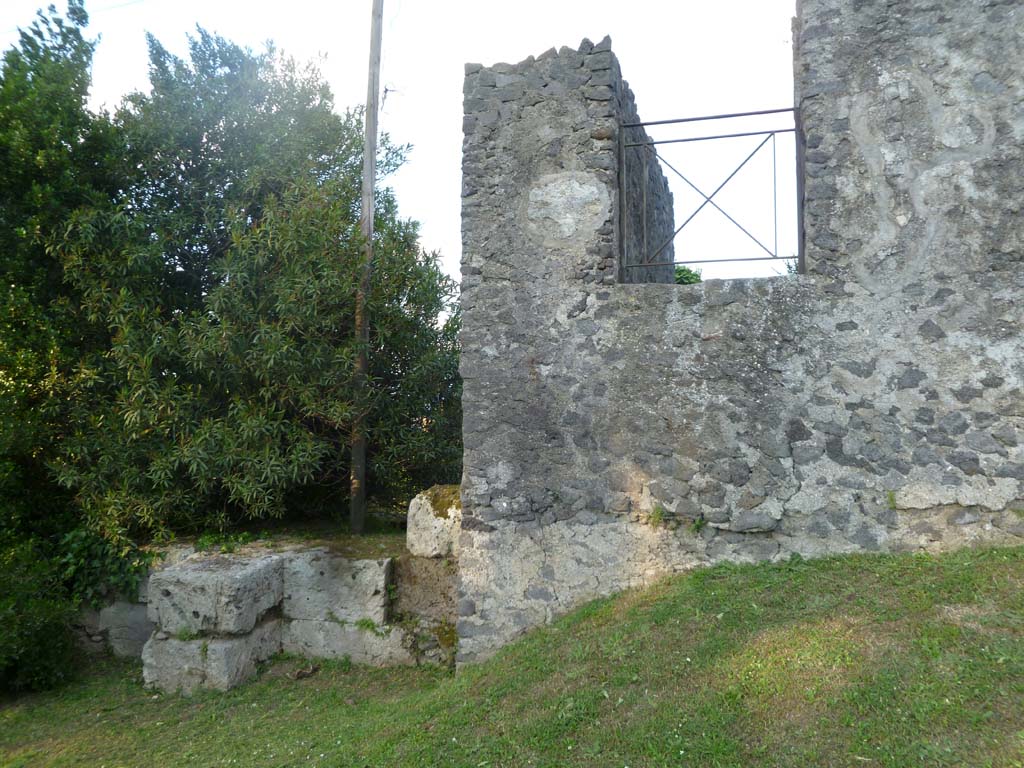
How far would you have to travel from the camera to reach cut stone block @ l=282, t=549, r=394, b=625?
21.0ft

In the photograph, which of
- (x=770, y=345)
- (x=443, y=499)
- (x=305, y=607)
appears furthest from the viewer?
(x=305, y=607)

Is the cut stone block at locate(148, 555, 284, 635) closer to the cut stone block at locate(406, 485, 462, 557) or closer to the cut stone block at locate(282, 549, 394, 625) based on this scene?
the cut stone block at locate(282, 549, 394, 625)

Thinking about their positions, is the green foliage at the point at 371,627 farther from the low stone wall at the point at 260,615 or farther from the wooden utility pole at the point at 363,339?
the wooden utility pole at the point at 363,339

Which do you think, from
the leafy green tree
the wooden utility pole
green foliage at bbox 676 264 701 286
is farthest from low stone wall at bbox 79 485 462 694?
green foliage at bbox 676 264 701 286

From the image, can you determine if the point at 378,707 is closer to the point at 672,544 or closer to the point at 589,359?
the point at 672,544

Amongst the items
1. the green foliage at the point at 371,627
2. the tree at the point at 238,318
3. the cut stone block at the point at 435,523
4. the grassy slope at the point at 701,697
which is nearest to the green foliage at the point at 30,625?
the grassy slope at the point at 701,697

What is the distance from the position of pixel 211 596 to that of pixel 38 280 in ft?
12.1

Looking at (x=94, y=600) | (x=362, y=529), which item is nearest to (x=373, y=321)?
(x=362, y=529)

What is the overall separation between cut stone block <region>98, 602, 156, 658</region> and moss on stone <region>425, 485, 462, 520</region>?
296 centimetres

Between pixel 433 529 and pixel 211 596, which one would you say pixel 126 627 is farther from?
pixel 433 529

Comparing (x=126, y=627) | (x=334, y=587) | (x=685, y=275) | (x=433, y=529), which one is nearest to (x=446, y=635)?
(x=433, y=529)

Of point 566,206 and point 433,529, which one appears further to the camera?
A: point 433,529

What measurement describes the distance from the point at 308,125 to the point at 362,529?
462 centimetres

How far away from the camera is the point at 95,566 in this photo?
7133 mm
